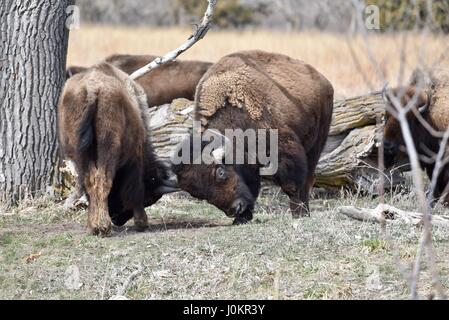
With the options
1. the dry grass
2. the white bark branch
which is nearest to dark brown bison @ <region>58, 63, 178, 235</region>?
the white bark branch

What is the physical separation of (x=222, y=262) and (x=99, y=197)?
154 centimetres

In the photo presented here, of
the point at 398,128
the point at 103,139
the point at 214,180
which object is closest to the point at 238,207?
the point at 214,180

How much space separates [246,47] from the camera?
26219mm

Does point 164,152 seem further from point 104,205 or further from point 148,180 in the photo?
point 104,205

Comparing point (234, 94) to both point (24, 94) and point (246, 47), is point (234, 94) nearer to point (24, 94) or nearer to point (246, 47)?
point (24, 94)

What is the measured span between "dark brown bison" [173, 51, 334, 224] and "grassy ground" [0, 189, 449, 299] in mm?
646

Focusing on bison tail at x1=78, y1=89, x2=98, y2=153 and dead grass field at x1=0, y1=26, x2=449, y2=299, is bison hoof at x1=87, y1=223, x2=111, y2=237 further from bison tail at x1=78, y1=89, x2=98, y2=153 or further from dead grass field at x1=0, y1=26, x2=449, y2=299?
bison tail at x1=78, y1=89, x2=98, y2=153

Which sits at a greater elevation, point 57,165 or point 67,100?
point 67,100

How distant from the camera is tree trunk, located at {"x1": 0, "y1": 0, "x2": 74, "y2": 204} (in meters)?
10.1

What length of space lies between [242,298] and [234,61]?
3743 millimetres

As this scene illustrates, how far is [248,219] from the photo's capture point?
9281 mm
